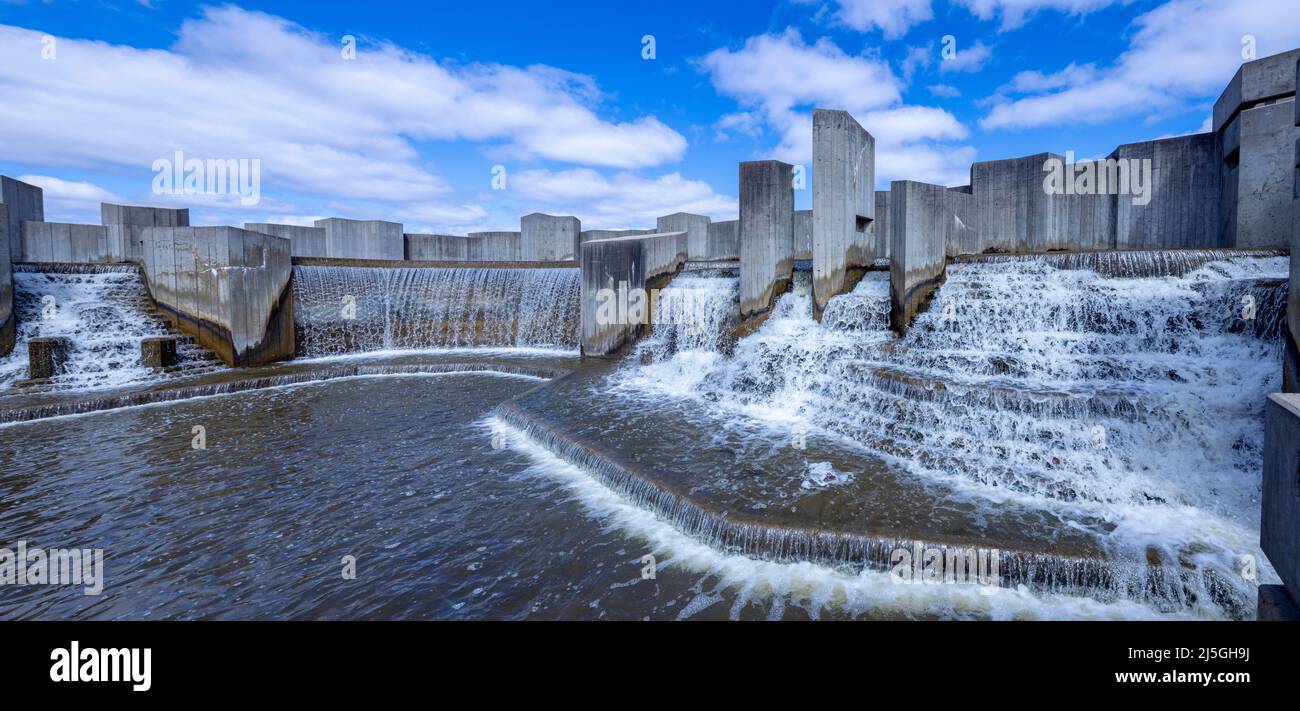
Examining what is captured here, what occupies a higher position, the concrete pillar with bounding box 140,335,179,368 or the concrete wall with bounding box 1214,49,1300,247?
the concrete wall with bounding box 1214,49,1300,247

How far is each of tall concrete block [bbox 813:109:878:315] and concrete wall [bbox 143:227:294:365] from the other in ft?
41.8

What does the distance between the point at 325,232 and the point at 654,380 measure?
17.4m

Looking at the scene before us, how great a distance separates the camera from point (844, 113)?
420 inches

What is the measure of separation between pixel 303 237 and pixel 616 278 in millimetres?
14947

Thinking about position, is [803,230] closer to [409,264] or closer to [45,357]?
[409,264]

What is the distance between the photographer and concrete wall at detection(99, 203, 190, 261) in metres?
16.4

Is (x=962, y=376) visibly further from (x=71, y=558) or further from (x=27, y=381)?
(x=27, y=381)

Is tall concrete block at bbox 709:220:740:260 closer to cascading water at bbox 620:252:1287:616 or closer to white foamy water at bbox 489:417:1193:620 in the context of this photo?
cascading water at bbox 620:252:1287:616

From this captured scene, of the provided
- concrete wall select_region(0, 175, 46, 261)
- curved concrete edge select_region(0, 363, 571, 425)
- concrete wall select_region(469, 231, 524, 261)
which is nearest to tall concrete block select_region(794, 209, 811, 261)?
curved concrete edge select_region(0, 363, 571, 425)

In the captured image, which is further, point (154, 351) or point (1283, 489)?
point (154, 351)

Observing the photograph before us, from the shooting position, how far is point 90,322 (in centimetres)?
1212

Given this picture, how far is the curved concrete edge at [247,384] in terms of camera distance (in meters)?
8.78

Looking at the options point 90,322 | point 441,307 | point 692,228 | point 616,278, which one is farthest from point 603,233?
point 90,322
